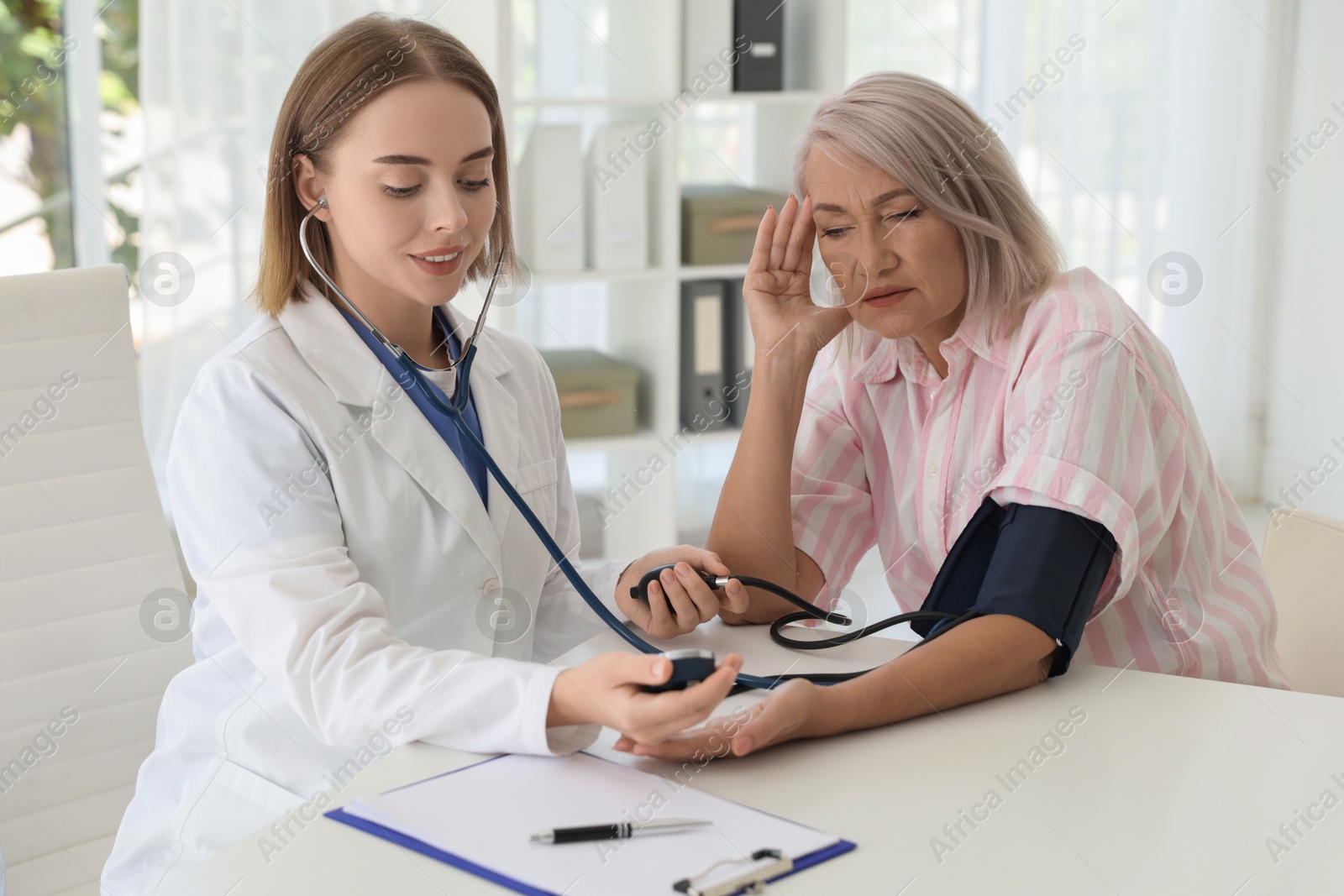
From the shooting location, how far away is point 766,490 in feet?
4.78

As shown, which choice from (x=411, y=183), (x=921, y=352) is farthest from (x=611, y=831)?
(x=921, y=352)

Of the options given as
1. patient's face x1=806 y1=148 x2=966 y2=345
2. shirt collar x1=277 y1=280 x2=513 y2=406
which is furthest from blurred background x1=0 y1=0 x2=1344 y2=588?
shirt collar x1=277 y1=280 x2=513 y2=406

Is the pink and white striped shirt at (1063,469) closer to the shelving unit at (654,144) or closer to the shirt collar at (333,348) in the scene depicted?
the shirt collar at (333,348)

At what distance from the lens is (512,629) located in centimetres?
145

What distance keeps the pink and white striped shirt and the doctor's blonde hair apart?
61cm

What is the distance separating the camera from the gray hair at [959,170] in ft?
4.49

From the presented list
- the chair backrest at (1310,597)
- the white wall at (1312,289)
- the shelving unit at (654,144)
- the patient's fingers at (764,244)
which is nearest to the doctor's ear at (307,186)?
the patient's fingers at (764,244)

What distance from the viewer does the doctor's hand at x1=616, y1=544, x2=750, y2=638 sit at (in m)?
1.28

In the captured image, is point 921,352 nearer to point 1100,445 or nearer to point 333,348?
point 1100,445

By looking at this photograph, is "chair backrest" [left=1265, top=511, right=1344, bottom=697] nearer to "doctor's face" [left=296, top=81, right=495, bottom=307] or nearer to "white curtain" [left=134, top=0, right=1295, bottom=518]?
"doctor's face" [left=296, top=81, right=495, bottom=307]

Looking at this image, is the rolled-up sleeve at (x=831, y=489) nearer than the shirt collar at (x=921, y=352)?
No

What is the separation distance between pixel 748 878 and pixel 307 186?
0.90 meters

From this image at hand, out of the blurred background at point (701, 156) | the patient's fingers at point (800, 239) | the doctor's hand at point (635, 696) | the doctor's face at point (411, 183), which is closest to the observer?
the doctor's hand at point (635, 696)

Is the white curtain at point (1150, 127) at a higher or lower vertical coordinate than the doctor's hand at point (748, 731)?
higher
